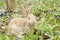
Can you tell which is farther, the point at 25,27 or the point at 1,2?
the point at 1,2

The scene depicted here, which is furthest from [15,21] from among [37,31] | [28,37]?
[28,37]

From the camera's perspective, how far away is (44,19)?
19.2 ft

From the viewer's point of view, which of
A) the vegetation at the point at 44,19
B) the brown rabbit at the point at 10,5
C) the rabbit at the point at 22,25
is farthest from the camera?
the brown rabbit at the point at 10,5

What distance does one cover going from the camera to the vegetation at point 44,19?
15.3 feet

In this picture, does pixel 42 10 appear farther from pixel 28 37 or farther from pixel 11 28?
pixel 28 37

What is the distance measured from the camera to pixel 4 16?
6355 millimetres

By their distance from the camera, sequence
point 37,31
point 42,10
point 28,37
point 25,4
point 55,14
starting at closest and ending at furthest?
point 28,37, point 37,31, point 55,14, point 42,10, point 25,4

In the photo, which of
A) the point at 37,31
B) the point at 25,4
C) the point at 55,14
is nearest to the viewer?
the point at 37,31

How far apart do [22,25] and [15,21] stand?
168 mm

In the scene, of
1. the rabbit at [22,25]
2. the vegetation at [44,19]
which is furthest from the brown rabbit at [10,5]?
the rabbit at [22,25]

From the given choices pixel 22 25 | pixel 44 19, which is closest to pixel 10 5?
pixel 44 19

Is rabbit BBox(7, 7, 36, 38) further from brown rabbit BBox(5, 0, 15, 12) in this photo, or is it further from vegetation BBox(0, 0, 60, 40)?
brown rabbit BBox(5, 0, 15, 12)

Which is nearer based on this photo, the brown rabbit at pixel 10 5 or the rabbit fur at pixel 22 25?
the rabbit fur at pixel 22 25

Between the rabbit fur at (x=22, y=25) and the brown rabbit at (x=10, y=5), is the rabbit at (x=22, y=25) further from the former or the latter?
the brown rabbit at (x=10, y=5)
